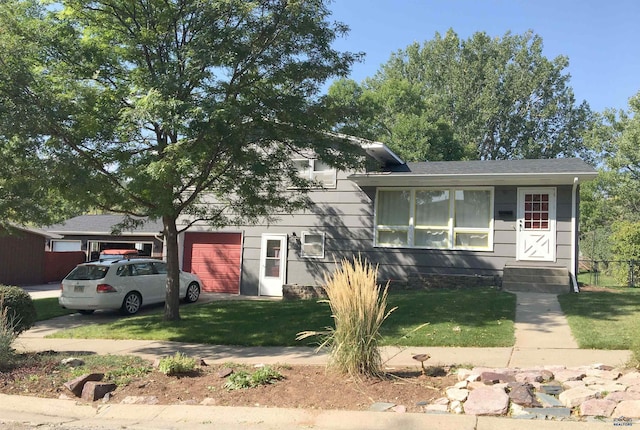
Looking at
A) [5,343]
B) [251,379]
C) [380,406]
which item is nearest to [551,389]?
[380,406]

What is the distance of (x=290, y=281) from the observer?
56.9ft

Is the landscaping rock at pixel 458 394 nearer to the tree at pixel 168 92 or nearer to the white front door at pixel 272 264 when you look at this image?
the tree at pixel 168 92

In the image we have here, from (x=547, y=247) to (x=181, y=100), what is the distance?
1043 centimetres

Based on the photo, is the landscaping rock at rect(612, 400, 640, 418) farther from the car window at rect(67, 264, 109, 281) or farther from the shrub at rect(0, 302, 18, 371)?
the car window at rect(67, 264, 109, 281)

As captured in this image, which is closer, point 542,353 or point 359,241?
point 542,353

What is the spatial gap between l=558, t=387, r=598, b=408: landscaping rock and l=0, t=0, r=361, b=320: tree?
640 cm

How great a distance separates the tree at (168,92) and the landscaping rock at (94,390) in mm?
3589

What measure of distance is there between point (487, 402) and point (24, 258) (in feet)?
80.9

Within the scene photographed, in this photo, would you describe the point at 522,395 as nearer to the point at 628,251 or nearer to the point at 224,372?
the point at 224,372

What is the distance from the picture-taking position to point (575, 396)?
531cm

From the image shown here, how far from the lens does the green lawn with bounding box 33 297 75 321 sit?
45.2 feet

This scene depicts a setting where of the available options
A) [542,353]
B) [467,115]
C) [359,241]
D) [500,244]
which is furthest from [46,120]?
[467,115]

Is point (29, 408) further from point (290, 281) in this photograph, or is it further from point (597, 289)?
point (597, 289)

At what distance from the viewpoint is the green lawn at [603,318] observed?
8070 mm
